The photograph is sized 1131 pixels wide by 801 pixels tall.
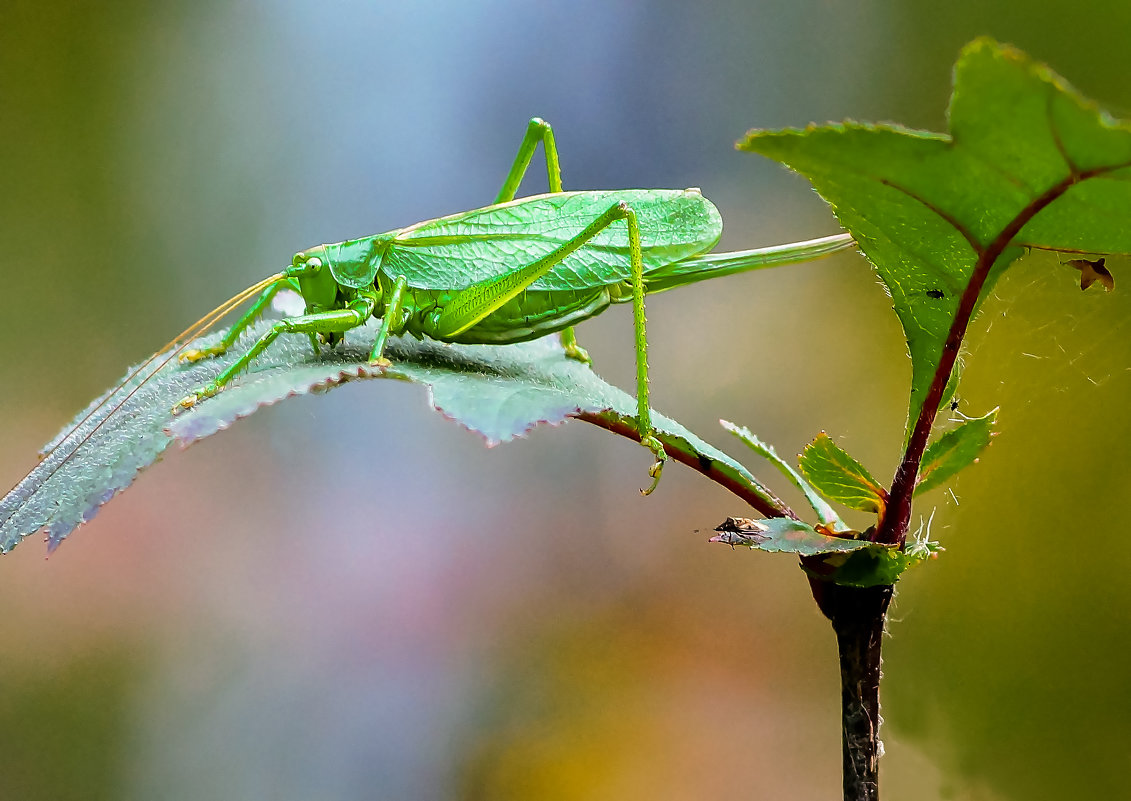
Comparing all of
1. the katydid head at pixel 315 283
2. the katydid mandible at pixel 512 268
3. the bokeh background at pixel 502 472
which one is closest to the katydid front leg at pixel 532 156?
the katydid mandible at pixel 512 268

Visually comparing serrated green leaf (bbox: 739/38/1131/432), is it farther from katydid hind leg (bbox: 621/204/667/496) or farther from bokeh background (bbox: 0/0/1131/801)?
bokeh background (bbox: 0/0/1131/801)

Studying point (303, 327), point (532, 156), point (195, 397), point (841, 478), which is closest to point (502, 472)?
point (532, 156)

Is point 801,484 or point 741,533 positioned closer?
point 741,533

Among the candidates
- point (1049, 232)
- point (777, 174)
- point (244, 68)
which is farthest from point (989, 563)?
point (244, 68)

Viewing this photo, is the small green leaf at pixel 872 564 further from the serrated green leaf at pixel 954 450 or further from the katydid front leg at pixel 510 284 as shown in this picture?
the katydid front leg at pixel 510 284

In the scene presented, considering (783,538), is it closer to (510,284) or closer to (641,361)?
(641,361)

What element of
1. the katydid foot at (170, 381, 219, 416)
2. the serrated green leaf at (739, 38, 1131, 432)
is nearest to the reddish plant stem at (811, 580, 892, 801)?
the serrated green leaf at (739, 38, 1131, 432)

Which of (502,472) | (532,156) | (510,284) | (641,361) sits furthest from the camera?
(502,472)
